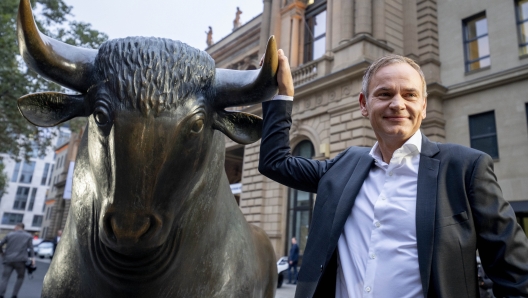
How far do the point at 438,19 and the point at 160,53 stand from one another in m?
17.9

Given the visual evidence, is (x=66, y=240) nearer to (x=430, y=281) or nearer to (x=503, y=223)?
(x=430, y=281)

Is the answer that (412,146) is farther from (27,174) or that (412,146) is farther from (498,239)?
(27,174)

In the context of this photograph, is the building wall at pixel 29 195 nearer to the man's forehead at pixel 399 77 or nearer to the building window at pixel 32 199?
the building window at pixel 32 199

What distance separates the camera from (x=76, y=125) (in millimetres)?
15984

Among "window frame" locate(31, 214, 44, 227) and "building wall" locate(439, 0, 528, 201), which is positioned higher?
"building wall" locate(439, 0, 528, 201)

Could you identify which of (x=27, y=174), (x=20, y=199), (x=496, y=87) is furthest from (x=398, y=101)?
(x=27, y=174)

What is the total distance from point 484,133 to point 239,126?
48.3 feet

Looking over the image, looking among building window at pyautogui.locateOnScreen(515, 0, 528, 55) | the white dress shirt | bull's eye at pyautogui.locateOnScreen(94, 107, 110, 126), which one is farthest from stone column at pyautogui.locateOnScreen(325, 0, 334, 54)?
bull's eye at pyautogui.locateOnScreen(94, 107, 110, 126)

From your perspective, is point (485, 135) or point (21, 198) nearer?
point (485, 135)

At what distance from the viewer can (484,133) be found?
14125 mm

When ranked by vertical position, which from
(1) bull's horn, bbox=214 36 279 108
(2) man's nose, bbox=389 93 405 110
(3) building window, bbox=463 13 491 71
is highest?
(3) building window, bbox=463 13 491 71

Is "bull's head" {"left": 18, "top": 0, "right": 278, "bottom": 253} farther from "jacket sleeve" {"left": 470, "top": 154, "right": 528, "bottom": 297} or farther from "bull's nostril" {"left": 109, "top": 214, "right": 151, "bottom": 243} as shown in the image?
"jacket sleeve" {"left": 470, "top": 154, "right": 528, "bottom": 297}

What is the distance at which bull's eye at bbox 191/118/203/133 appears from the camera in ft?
5.13

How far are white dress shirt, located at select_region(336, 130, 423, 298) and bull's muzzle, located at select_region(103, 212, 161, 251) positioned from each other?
0.77 metres
